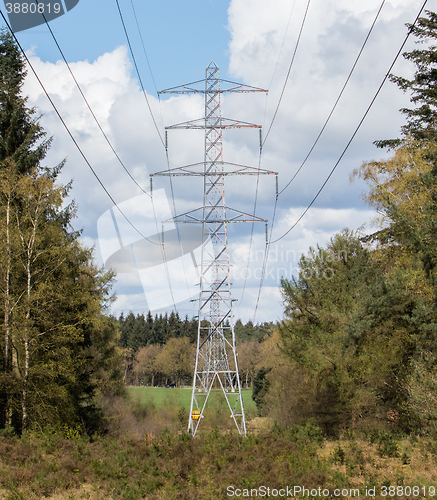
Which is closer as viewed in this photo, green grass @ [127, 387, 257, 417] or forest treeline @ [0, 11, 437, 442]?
forest treeline @ [0, 11, 437, 442]

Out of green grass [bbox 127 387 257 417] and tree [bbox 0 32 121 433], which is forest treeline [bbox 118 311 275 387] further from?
tree [bbox 0 32 121 433]

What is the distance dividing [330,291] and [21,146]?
18018 mm

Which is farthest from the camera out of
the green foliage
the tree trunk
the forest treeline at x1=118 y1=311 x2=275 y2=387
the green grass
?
the forest treeline at x1=118 y1=311 x2=275 y2=387

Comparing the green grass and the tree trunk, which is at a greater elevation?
the tree trunk

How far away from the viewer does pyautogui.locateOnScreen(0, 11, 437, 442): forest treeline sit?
15859 mm

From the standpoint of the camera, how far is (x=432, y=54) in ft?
59.3

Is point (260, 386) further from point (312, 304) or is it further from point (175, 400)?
point (312, 304)

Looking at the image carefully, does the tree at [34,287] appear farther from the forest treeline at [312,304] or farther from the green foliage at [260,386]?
the green foliage at [260,386]

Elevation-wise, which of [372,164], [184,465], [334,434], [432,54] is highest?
[432,54]

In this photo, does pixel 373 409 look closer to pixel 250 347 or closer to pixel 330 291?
pixel 330 291

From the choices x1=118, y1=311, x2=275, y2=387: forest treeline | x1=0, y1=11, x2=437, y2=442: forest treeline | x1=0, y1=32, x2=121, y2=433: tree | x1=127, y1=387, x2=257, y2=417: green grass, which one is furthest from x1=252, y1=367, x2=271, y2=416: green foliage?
x1=118, y1=311, x2=275, y2=387: forest treeline

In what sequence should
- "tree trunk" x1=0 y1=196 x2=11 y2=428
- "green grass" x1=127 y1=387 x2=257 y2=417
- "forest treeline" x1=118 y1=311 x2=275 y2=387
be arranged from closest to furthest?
"tree trunk" x1=0 y1=196 x2=11 y2=428 → "green grass" x1=127 y1=387 x2=257 y2=417 → "forest treeline" x1=118 y1=311 x2=275 y2=387

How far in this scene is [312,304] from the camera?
91.0 ft

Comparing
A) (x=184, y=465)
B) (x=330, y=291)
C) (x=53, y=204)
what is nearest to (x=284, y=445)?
(x=184, y=465)
